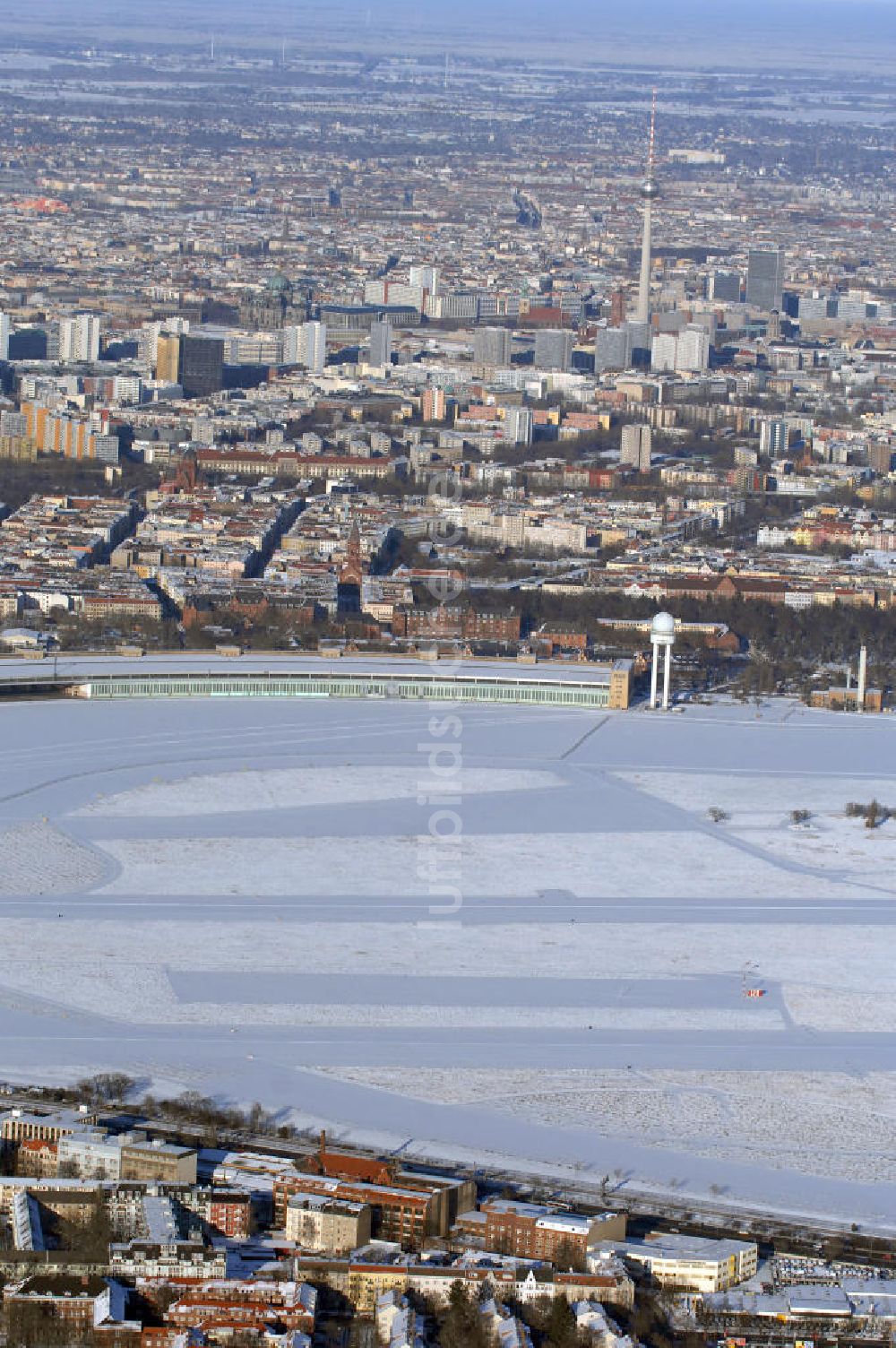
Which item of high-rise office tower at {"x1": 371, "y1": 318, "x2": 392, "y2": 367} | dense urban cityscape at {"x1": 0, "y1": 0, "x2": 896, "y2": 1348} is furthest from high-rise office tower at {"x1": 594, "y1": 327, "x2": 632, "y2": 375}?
high-rise office tower at {"x1": 371, "y1": 318, "x2": 392, "y2": 367}

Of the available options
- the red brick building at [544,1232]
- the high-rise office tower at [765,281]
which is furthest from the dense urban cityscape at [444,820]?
the high-rise office tower at [765,281]

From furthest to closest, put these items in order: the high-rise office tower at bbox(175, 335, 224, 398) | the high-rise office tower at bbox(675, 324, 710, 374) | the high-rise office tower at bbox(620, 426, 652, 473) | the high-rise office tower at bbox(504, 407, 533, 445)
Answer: the high-rise office tower at bbox(675, 324, 710, 374)
the high-rise office tower at bbox(175, 335, 224, 398)
the high-rise office tower at bbox(504, 407, 533, 445)
the high-rise office tower at bbox(620, 426, 652, 473)

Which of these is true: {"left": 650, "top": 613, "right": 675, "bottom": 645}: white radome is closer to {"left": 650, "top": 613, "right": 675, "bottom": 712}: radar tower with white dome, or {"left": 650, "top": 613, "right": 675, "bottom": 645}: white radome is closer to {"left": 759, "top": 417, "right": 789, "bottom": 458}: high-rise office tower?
{"left": 650, "top": 613, "right": 675, "bottom": 712}: radar tower with white dome

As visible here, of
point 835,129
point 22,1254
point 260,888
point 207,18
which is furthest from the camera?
point 207,18

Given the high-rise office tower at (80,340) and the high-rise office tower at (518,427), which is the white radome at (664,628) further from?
the high-rise office tower at (80,340)

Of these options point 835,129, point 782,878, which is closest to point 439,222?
point 835,129

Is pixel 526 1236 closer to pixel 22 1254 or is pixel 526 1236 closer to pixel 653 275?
pixel 22 1254
